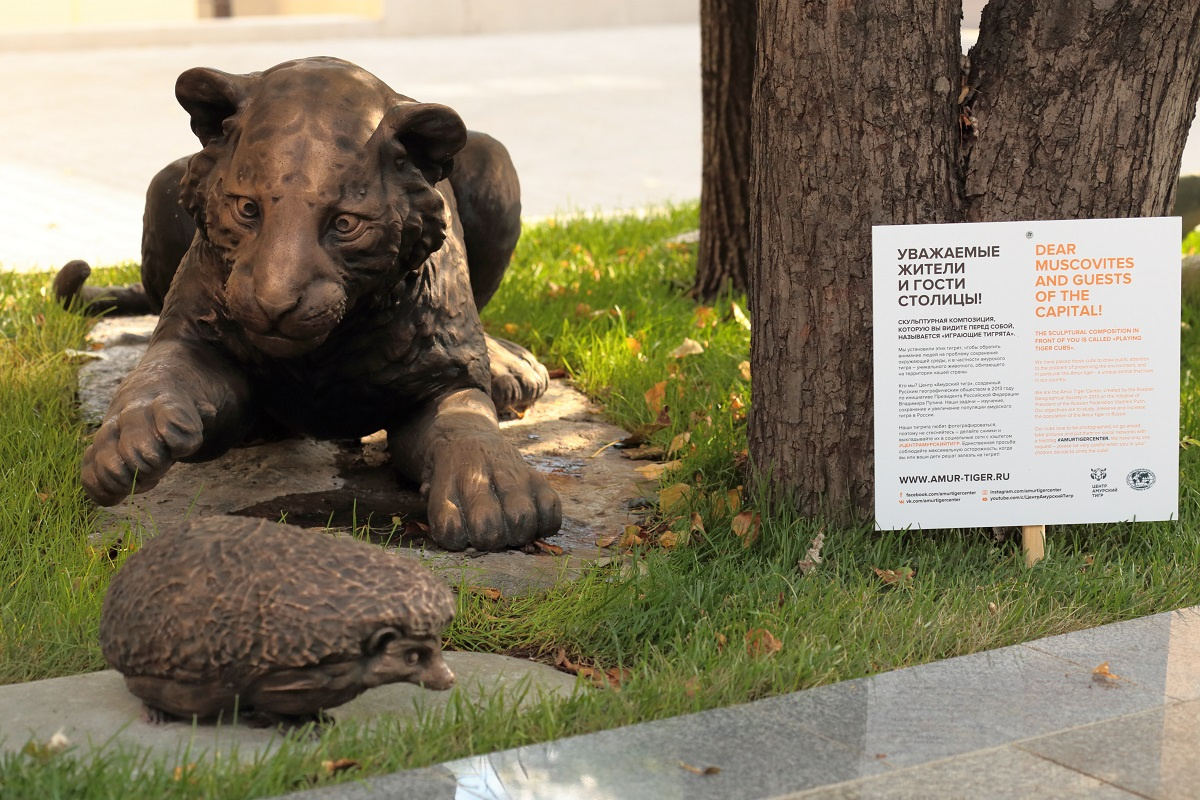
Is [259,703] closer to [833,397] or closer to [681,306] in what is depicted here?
[833,397]

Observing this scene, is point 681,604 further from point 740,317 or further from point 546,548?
point 740,317

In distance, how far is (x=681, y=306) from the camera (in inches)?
294

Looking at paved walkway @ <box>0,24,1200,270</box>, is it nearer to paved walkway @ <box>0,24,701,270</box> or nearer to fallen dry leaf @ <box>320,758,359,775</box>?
paved walkway @ <box>0,24,701,270</box>

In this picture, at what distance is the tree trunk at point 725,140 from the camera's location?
7.23 metres

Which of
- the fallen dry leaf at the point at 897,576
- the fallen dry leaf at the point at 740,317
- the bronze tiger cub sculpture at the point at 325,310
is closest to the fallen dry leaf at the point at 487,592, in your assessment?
the bronze tiger cub sculpture at the point at 325,310

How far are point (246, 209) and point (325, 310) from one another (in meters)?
0.35

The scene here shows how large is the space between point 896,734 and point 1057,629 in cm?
94

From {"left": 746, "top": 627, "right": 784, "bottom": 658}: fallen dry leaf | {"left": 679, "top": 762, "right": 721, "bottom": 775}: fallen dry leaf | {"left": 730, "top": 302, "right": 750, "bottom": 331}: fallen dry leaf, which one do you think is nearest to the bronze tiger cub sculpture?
{"left": 746, "top": 627, "right": 784, "bottom": 658}: fallen dry leaf

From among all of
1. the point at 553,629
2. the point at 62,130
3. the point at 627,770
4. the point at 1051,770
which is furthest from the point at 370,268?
the point at 62,130

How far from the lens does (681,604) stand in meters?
3.97

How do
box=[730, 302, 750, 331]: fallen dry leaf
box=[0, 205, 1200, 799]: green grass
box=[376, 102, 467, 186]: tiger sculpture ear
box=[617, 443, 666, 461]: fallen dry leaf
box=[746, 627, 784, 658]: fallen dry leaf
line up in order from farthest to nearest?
box=[730, 302, 750, 331]: fallen dry leaf → box=[617, 443, 666, 461]: fallen dry leaf → box=[376, 102, 467, 186]: tiger sculpture ear → box=[746, 627, 784, 658]: fallen dry leaf → box=[0, 205, 1200, 799]: green grass

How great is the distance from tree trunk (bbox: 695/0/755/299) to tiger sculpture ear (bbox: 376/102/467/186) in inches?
125

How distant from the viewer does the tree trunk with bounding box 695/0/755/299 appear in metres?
7.23

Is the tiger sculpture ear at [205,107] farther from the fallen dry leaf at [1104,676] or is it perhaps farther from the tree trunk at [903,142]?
the fallen dry leaf at [1104,676]
